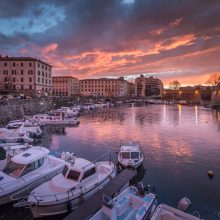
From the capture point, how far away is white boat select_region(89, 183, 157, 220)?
11.4 metres

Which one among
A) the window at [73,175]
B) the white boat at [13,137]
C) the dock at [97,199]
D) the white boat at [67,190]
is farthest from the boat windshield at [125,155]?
the white boat at [13,137]

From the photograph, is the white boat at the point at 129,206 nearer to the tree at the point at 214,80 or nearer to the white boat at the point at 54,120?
the white boat at the point at 54,120

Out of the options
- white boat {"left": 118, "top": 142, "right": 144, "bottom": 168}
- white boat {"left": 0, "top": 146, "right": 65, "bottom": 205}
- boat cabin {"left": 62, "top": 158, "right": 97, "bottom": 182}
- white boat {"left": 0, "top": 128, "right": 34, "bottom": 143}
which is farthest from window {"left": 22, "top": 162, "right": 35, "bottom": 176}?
white boat {"left": 0, "top": 128, "right": 34, "bottom": 143}

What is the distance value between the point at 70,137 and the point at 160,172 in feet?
73.0

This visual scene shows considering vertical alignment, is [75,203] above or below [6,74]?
below

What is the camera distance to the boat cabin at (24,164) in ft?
55.3

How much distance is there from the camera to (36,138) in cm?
3881

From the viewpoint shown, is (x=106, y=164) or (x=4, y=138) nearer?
(x=106, y=164)

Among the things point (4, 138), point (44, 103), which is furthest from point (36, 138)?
point (44, 103)

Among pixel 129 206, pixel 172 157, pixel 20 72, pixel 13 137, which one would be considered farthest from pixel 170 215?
pixel 20 72

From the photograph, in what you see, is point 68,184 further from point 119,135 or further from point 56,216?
point 119,135

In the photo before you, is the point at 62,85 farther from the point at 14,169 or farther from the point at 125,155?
the point at 14,169

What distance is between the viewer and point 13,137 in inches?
1359

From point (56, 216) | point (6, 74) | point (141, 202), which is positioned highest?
point (6, 74)
